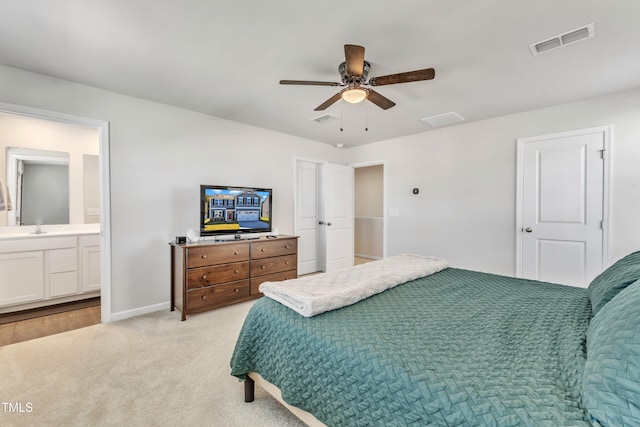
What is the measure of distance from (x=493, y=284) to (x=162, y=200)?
350 centimetres

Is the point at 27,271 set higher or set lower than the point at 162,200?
lower

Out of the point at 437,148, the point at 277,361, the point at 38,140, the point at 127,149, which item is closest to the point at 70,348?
the point at 127,149

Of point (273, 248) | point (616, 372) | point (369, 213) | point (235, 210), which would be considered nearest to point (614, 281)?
point (616, 372)

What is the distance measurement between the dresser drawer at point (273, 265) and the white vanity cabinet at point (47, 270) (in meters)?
2.13

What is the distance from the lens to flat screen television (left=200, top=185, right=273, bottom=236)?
334cm

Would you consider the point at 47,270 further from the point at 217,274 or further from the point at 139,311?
the point at 217,274

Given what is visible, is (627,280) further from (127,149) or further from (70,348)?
(127,149)

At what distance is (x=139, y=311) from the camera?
10.4 ft

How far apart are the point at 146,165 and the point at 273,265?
1956 millimetres

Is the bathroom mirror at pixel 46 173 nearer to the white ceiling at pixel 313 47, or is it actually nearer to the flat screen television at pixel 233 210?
the white ceiling at pixel 313 47

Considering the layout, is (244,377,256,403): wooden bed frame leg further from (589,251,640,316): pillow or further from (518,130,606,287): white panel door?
(518,130,606,287): white panel door

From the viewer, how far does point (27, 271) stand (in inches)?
128

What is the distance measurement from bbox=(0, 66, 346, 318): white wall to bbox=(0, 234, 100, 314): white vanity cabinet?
3.27 feet

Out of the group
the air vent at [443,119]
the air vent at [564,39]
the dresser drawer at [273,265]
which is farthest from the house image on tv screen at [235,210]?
the air vent at [564,39]
